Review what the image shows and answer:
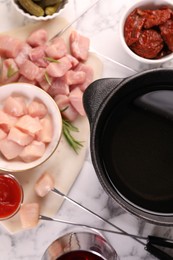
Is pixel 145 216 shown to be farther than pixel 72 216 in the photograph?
No

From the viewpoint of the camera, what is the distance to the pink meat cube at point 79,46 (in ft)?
5.18

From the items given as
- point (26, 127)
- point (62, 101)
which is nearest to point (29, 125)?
point (26, 127)

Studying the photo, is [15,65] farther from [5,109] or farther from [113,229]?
[113,229]

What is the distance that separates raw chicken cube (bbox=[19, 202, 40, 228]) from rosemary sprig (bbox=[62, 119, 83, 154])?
0.19m

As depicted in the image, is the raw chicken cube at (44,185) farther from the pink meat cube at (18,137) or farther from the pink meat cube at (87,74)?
the pink meat cube at (87,74)

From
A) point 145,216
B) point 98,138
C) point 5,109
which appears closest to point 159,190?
point 145,216

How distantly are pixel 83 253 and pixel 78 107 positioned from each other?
0.39 metres

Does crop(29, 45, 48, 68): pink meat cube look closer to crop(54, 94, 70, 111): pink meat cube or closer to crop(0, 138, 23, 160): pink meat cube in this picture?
crop(54, 94, 70, 111): pink meat cube

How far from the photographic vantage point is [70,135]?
5.15ft

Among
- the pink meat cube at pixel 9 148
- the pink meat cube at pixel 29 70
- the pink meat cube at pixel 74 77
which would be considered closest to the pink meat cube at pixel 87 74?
the pink meat cube at pixel 74 77

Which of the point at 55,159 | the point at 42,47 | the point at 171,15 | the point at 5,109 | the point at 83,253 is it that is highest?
the point at 171,15

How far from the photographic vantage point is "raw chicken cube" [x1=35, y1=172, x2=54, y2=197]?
A: 1.54 m

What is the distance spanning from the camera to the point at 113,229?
159 cm

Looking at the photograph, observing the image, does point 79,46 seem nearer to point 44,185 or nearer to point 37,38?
point 37,38
